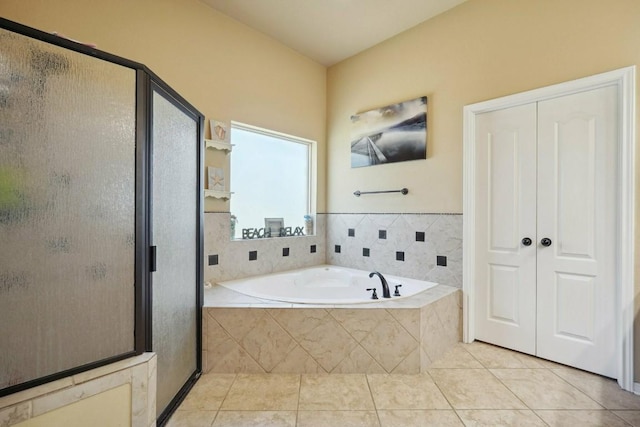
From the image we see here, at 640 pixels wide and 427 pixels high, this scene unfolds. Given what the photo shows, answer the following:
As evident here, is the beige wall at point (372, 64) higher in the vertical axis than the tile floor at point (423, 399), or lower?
higher

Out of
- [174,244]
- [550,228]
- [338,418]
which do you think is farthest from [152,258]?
[550,228]

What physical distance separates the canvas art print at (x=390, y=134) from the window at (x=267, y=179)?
2.07 ft

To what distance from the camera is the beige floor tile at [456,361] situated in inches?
81.4

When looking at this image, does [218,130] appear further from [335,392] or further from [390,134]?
[335,392]

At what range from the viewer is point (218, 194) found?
8.32 ft

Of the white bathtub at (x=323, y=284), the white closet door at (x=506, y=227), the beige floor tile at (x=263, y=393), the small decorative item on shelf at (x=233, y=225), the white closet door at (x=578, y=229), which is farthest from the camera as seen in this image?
the small decorative item on shelf at (x=233, y=225)

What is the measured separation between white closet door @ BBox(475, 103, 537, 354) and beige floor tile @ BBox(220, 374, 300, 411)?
5.47 feet

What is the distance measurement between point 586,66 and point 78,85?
2.87m

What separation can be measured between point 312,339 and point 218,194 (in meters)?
1.44

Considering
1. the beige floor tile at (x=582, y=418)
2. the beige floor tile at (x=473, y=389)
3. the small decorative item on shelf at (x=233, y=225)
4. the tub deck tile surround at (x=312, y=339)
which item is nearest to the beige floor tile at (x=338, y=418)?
the tub deck tile surround at (x=312, y=339)

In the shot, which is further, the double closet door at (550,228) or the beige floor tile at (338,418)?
the double closet door at (550,228)

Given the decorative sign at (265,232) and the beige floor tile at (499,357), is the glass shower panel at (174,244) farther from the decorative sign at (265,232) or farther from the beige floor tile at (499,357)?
the beige floor tile at (499,357)

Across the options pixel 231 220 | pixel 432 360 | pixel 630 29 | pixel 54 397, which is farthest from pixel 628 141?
pixel 54 397

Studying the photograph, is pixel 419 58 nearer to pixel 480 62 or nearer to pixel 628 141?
pixel 480 62
